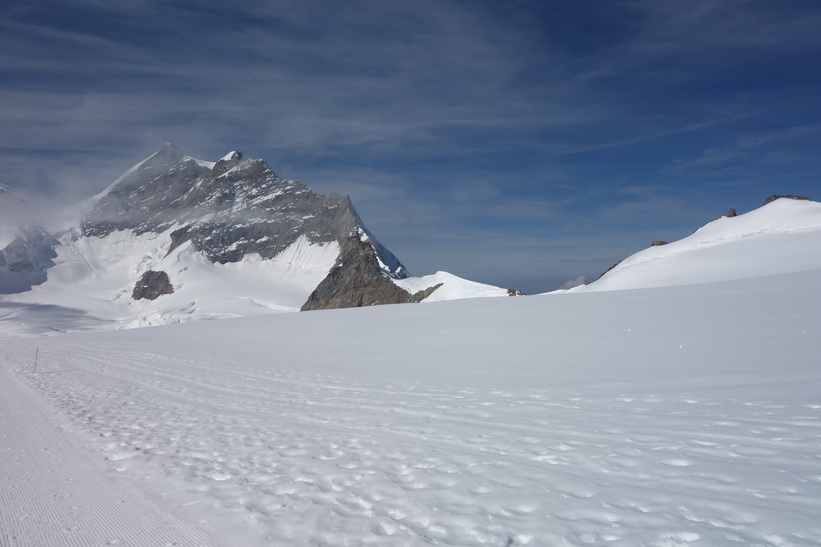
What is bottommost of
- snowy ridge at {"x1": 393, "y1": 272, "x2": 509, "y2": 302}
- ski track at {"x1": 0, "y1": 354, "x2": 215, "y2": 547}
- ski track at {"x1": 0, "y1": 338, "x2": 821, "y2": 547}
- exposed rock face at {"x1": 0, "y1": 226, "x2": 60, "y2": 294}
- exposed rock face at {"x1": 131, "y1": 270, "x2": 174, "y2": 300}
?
ski track at {"x1": 0, "y1": 354, "x2": 215, "y2": 547}

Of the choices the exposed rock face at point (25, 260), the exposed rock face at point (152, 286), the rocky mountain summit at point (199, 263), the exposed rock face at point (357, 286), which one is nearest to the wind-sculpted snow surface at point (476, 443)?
the exposed rock face at point (357, 286)

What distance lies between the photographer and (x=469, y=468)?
5.12 meters

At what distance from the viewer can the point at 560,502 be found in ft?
13.7

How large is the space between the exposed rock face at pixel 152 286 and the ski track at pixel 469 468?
163 metres

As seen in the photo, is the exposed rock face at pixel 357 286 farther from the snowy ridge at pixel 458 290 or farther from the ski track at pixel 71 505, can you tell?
the ski track at pixel 71 505

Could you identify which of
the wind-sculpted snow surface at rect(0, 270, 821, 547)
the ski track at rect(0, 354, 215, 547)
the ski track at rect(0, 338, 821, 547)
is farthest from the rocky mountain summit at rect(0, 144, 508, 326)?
the ski track at rect(0, 354, 215, 547)

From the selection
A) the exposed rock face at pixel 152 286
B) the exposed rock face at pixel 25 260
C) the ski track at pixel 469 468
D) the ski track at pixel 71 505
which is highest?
the exposed rock face at pixel 25 260

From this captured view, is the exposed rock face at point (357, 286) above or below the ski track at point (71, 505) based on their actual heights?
above

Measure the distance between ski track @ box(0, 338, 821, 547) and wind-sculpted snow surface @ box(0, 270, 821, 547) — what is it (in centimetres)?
2

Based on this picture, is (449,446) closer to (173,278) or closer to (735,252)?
(735,252)

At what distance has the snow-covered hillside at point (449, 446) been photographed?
3.94m

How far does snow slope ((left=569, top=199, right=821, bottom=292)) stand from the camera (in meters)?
28.9

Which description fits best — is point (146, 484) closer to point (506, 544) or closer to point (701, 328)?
point (506, 544)

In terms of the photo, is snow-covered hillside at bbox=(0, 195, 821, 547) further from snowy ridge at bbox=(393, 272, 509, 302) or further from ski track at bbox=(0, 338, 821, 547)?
snowy ridge at bbox=(393, 272, 509, 302)
